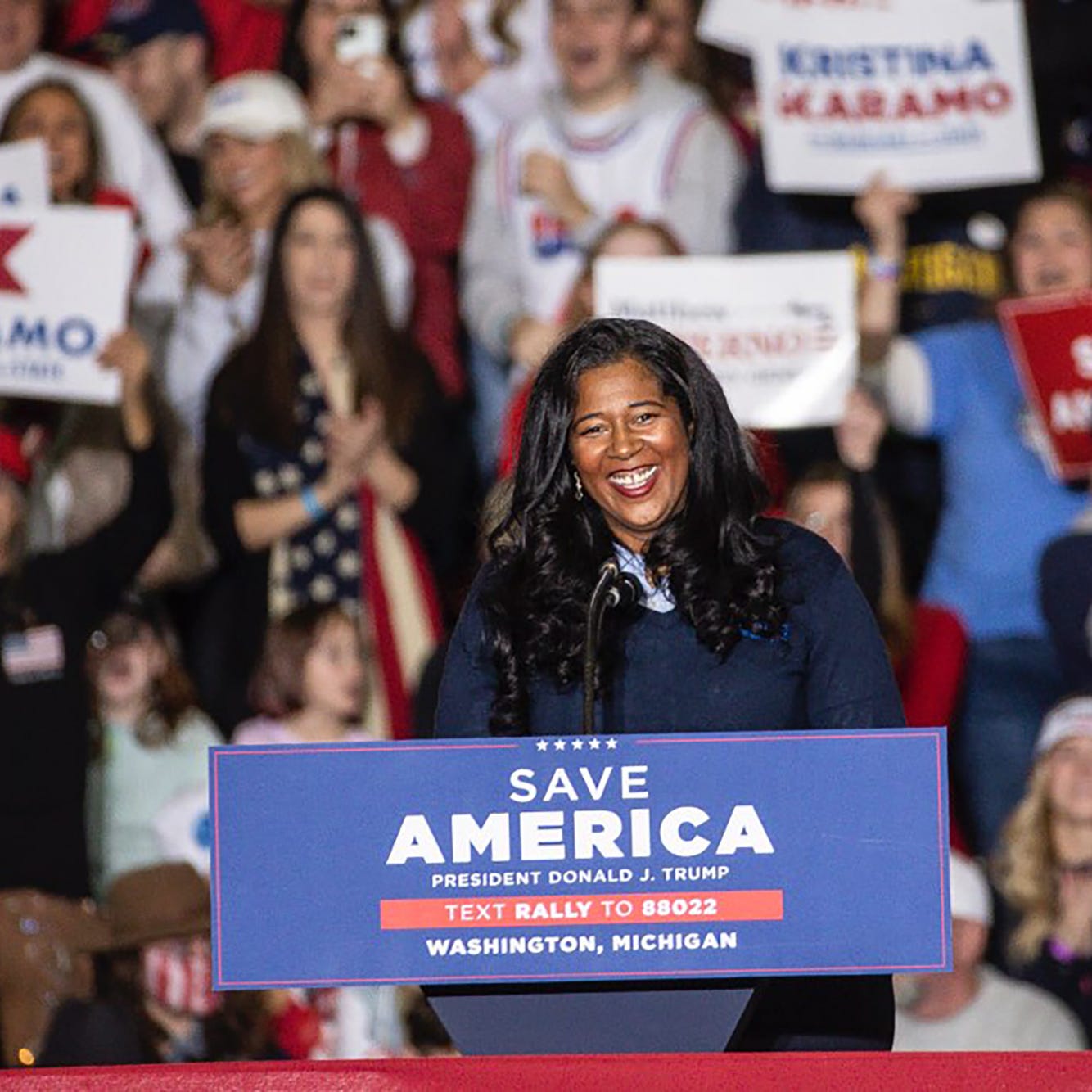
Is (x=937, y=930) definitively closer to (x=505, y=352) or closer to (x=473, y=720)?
(x=473, y=720)

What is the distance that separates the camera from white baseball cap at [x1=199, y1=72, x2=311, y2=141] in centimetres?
671

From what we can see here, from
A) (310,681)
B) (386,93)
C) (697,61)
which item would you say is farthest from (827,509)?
(386,93)

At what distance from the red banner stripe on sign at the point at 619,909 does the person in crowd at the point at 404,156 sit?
4.26 meters

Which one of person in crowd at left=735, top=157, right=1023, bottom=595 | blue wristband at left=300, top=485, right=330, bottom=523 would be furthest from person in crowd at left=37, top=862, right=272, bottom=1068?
person in crowd at left=735, top=157, right=1023, bottom=595

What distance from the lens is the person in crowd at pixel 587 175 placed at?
21.8 ft

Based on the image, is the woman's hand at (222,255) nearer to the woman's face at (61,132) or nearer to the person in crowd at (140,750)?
the woman's face at (61,132)

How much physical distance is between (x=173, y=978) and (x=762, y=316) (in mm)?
2026

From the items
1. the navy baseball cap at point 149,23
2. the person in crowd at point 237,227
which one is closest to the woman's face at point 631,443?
the person in crowd at point 237,227

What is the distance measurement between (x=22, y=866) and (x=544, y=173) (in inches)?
85.2

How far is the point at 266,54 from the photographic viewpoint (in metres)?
7.37

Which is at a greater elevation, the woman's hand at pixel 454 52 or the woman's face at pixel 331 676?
the woman's hand at pixel 454 52

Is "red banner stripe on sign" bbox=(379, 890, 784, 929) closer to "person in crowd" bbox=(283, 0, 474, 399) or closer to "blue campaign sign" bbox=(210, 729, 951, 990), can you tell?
"blue campaign sign" bbox=(210, 729, 951, 990)

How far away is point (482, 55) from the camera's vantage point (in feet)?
23.5

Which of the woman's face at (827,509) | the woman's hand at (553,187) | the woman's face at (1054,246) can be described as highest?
the woman's hand at (553,187)
